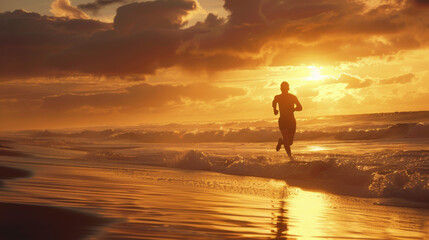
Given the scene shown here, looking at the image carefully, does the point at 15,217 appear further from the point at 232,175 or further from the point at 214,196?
Answer: the point at 232,175

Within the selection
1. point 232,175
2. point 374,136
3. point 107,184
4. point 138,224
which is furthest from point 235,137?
point 138,224

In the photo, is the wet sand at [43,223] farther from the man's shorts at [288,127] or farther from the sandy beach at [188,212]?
the man's shorts at [288,127]

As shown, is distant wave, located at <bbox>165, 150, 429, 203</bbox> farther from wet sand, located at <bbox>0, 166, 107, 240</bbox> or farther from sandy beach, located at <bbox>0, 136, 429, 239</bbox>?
wet sand, located at <bbox>0, 166, 107, 240</bbox>

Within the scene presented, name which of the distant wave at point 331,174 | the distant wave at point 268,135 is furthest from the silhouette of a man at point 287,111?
the distant wave at point 268,135

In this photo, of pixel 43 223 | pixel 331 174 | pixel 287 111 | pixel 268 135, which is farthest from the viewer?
pixel 268 135

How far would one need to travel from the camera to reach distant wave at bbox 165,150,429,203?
8797 mm

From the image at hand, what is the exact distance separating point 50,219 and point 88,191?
278 cm

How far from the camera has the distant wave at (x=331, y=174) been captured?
8.80 metres

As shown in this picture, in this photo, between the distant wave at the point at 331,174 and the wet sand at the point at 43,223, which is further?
the distant wave at the point at 331,174

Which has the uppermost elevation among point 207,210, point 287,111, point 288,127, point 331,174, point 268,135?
point 268,135

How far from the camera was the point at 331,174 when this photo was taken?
36.9 feet

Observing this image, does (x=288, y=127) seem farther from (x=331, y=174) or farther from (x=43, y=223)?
(x=43, y=223)

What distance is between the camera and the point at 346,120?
46500 mm

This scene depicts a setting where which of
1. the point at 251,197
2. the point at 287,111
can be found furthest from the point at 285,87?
the point at 251,197
